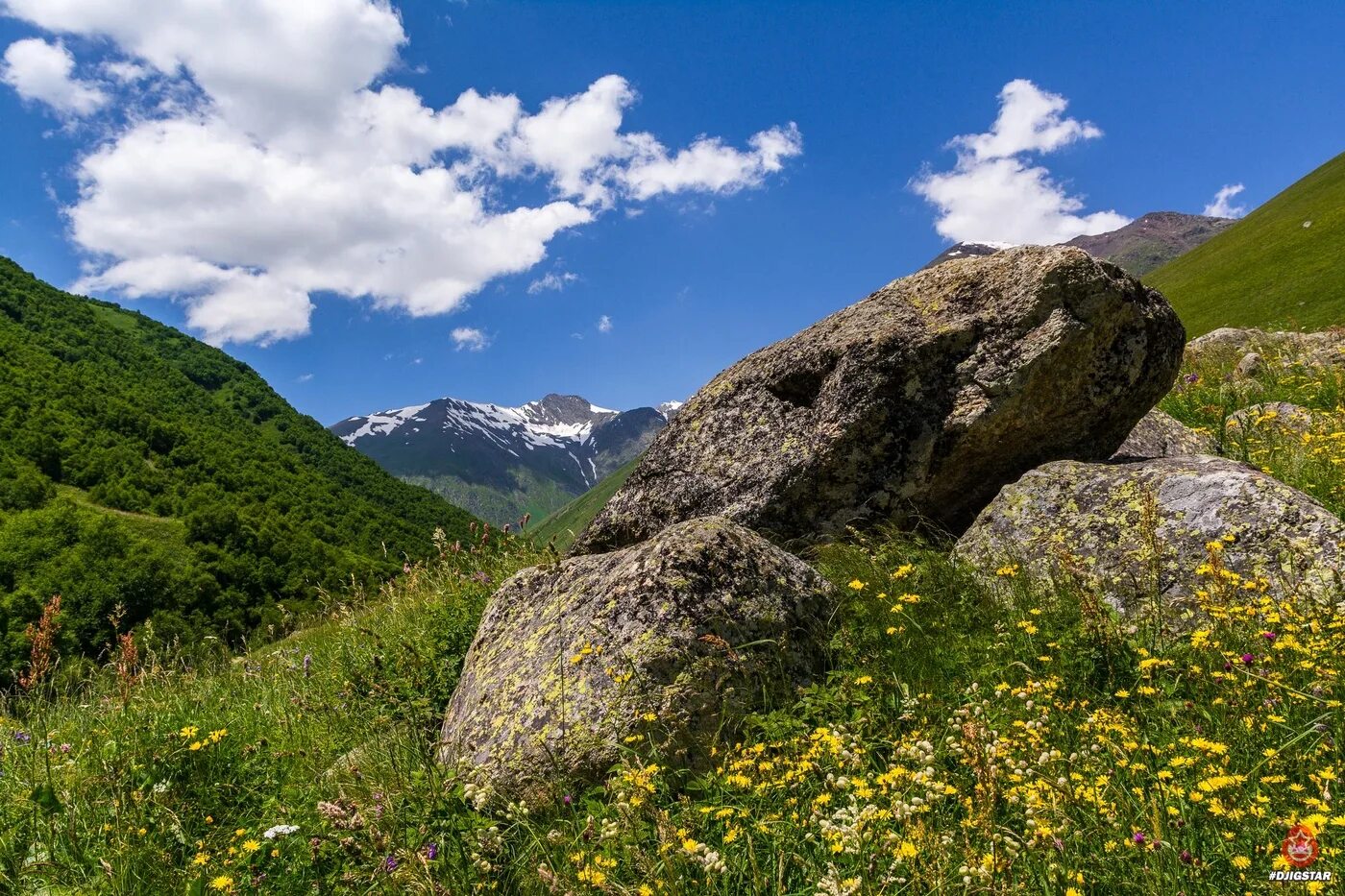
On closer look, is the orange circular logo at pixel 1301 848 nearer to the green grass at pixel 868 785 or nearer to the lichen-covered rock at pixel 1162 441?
the green grass at pixel 868 785

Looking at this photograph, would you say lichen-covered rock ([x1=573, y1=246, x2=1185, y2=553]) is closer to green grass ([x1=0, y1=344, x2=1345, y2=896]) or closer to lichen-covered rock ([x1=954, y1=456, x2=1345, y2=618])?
lichen-covered rock ([x1=954, y1=456, x2=1345, y2=618])

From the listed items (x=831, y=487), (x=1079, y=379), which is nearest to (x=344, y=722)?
(x=831, y=487)

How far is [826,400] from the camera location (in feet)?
27.2

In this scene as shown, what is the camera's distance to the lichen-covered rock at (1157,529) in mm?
5113

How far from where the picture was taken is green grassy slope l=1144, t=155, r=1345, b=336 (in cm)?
6894

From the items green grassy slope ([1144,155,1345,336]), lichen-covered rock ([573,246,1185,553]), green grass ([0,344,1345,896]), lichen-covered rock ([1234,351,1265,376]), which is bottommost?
green grass ([0,344,1345,896])

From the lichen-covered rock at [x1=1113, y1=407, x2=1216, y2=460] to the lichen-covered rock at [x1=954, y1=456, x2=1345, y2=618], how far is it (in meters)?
2.92

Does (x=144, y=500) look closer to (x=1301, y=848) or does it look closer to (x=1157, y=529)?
(x=1157, y=529)

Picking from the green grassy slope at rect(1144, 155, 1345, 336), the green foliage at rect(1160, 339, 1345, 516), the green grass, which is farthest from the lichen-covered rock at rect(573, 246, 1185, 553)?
the green grassy slope at rect(1144, 155, 1345, 336)

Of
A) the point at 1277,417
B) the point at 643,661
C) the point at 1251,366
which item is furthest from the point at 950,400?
the point at 1251,366

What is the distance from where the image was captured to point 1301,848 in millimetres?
2068

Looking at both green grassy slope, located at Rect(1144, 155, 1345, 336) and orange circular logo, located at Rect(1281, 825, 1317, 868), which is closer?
orange circular logo, located at Rect(1281, 825, 1317, 868)

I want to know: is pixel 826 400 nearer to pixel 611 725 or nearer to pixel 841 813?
pixel 611 725

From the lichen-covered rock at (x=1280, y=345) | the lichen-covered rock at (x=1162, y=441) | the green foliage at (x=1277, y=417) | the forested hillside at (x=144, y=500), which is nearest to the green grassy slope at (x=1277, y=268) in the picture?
the lichen-covered rock at (x=1280, y=345)
